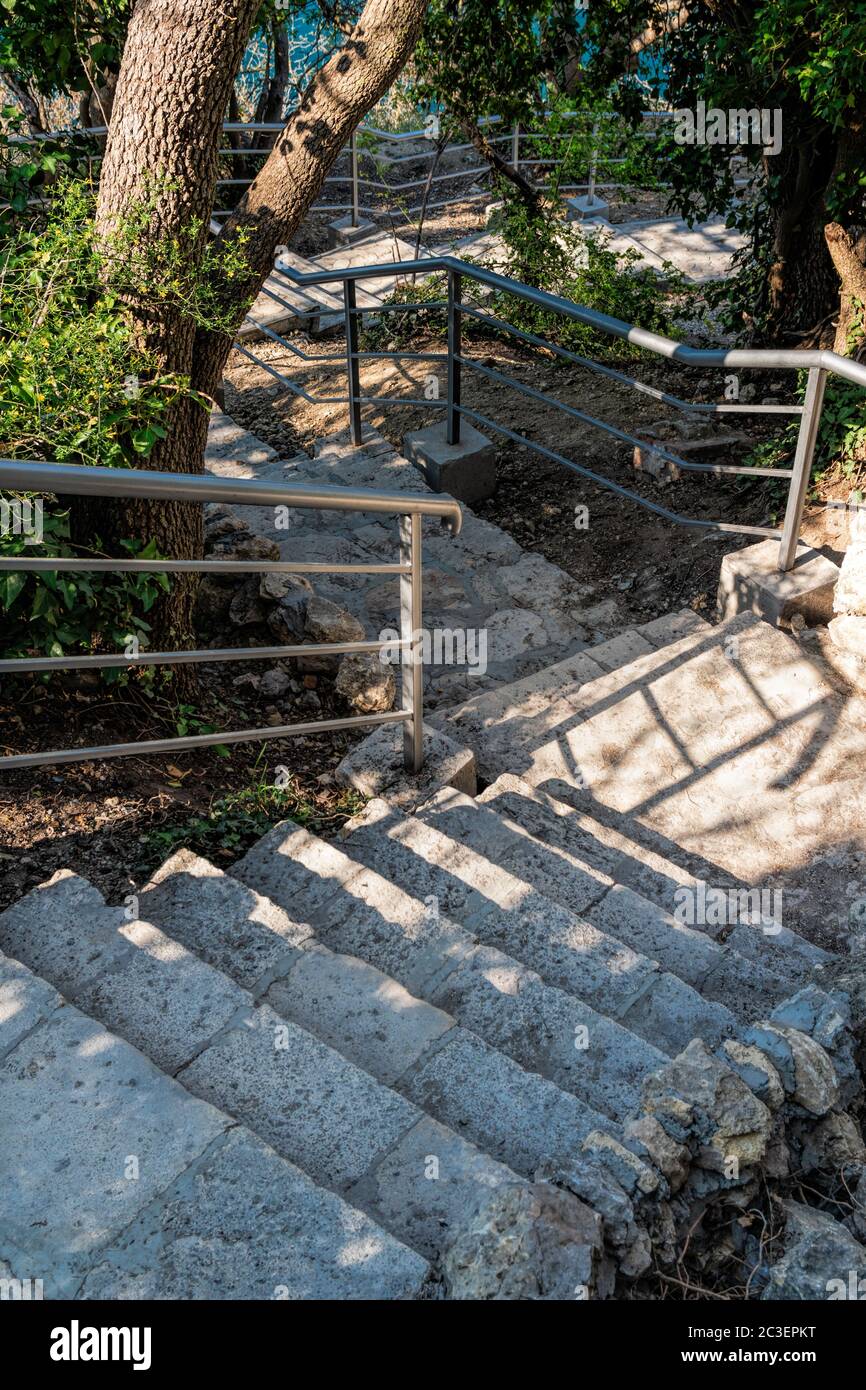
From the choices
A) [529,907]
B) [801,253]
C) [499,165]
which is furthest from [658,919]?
[499,165]

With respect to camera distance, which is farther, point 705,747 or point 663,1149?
point 705,747

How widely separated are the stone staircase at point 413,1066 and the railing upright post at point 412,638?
0.16 meters

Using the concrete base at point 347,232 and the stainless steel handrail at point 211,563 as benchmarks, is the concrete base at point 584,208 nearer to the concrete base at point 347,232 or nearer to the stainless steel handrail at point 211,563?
the concrete base at point 347,232

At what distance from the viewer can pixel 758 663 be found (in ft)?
13.7

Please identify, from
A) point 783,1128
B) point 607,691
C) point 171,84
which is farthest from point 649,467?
point 783,1128

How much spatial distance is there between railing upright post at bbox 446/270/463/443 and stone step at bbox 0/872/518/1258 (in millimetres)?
4017

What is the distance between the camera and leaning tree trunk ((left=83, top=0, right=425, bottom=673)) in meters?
3.56

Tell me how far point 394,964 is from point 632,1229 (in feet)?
3.59

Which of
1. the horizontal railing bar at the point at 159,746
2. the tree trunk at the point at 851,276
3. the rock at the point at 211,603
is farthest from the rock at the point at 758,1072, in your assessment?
the tree trunk at the point at 851,276

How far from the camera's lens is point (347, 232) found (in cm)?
1116

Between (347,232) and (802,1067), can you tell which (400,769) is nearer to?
(802,1067)

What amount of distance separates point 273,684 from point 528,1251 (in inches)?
119

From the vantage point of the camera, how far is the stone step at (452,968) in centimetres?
251

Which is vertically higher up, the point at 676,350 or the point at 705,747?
the point at 676,350
